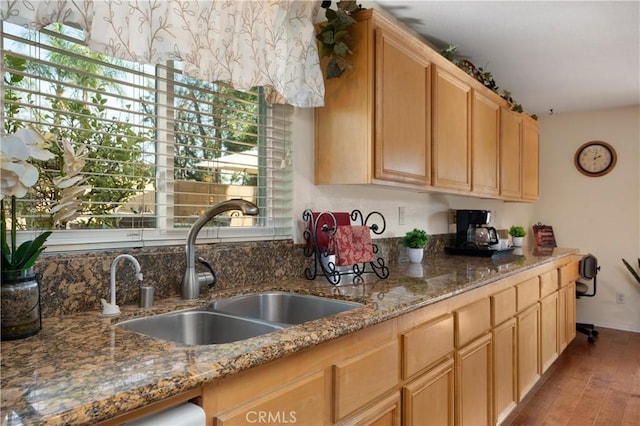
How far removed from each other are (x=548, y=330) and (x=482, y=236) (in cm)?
82

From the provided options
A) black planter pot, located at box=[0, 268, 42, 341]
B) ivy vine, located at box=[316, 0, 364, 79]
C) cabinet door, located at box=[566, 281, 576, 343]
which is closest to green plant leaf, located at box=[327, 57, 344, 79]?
ivy vine, located at box=[316, 0, 364, 79]

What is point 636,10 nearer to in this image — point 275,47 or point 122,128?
point 275,47

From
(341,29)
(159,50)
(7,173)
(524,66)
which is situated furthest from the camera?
(524,66)

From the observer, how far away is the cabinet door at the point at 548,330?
10.0 feet

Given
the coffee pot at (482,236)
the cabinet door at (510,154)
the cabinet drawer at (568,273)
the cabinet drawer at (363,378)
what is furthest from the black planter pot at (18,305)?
the cabinet drawer at (568,273)

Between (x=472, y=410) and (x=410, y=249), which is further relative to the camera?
(x=410, y=249)

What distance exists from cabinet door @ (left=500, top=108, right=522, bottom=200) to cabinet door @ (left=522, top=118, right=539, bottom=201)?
0.44ft

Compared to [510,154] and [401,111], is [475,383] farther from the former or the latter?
[510,154]

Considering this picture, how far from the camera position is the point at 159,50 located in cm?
138

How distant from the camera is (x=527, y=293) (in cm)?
274

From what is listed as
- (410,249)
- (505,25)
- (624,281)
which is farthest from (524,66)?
(624,281)

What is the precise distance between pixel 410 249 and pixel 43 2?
7.05 ft

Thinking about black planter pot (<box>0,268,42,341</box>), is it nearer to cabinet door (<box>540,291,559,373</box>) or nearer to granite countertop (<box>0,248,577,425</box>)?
granite countertop (<box>0,248,577,425</box>)

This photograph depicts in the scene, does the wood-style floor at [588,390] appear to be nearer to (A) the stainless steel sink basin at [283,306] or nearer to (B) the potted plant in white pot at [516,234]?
(B) the potted plant in white pot at [516,234]
